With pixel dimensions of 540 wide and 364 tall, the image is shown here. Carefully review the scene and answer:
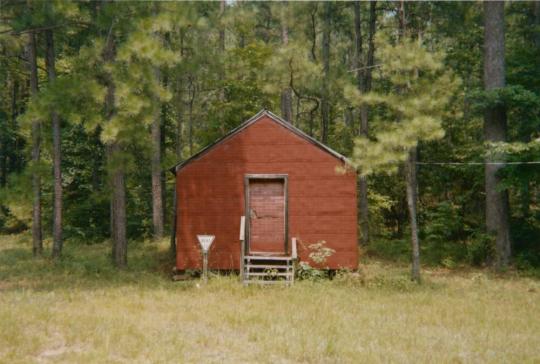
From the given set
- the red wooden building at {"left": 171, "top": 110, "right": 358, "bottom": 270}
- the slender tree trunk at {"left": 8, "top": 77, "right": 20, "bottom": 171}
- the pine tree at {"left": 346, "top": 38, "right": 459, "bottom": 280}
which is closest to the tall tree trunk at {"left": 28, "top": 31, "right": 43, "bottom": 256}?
the red wooden building at {"left": 171, "top": 110, "right": 358, "bottom": 270}

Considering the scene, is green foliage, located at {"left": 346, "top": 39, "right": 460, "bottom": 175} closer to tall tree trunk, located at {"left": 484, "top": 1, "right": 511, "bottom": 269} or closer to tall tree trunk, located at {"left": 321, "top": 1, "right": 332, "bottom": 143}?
tall tree trunk, located at {"left": 484, "top": 1, "right": 511, "bottom": 269}

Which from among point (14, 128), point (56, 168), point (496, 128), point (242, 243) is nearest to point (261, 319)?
point (242, 243)

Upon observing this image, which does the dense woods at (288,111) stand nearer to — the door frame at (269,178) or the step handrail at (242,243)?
the door frame at (269,178)

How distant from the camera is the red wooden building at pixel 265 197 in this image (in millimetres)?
14188

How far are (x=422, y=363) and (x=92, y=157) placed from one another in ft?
65.2

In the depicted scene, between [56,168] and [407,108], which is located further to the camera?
[56,168]

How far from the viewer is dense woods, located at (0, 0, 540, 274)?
41.9 ft

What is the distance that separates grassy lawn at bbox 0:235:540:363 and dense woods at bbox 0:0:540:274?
1920 millimetres

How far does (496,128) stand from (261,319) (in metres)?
10.5

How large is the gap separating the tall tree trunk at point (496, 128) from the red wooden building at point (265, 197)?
181 inches

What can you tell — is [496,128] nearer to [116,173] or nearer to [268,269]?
[268,269]

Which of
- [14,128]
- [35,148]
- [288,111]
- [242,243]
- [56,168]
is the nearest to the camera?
[242,243]

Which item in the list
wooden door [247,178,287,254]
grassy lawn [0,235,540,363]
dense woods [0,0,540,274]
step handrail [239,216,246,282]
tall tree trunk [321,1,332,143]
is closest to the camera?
grassy lawn [0,235,540,363]

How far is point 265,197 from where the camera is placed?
47.3ft
